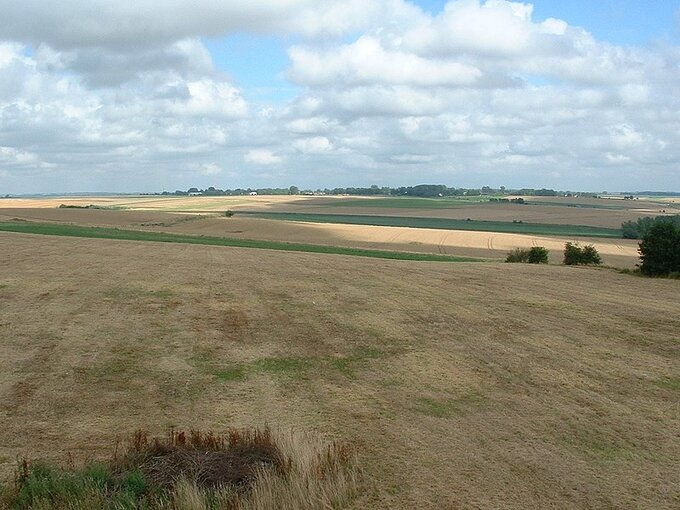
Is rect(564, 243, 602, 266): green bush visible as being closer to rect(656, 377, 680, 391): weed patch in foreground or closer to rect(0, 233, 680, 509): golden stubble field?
rect(0, 233, 680, 509): golden stubble field

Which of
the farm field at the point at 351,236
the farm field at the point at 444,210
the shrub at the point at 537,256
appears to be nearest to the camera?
the shrub at the point at 537,256

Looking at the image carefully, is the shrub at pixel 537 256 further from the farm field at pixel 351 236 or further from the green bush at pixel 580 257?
the farm field at pixel 351 236

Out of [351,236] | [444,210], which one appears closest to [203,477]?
[351,236]

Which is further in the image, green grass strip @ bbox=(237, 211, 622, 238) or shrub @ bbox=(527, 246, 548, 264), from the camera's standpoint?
green grass strip @ bbox=(237, 211, 622, 238)

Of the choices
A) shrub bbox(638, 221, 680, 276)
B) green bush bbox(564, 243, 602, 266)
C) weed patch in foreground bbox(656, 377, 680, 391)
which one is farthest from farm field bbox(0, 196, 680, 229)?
weed patch in foreground bbox(656, 377, 680, 391)

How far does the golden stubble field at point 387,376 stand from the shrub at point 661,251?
641 cm

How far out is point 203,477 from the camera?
7.94 meters

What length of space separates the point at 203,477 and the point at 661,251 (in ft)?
93.3

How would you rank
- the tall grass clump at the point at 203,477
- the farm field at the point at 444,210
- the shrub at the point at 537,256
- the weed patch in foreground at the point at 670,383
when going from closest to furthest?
the tall grass clump at the point at 203,477, the weed patch in foreground at the point at 670,383, the shrub at the point at 537,256, the farm field at the point at 444,210

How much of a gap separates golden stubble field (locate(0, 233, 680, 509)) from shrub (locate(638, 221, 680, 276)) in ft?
21.0

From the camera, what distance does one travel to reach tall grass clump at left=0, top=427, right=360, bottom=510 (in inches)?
288

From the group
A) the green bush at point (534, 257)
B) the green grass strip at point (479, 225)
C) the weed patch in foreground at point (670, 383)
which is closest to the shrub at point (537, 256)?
the green bush at point (534, 257)

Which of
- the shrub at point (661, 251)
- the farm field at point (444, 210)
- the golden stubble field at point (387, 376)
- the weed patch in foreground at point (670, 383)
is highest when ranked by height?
the farm field at point (444, 210)

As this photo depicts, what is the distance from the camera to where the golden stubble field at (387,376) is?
28.6ft
